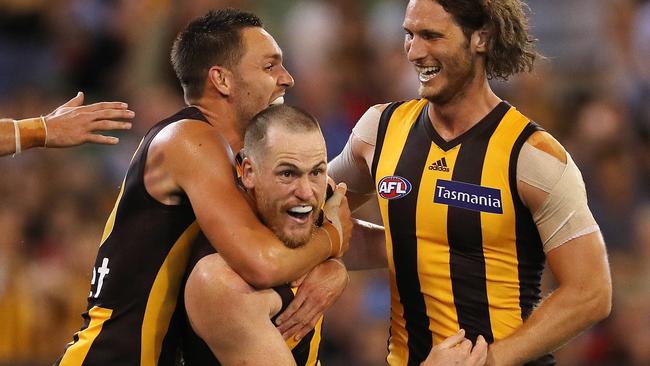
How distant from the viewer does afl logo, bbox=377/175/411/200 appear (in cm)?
495

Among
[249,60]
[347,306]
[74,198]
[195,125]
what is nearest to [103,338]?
[195,125]

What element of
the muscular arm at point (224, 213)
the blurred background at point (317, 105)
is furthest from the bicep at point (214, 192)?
the blurred background at point (317, 105)

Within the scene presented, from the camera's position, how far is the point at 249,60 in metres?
5.03

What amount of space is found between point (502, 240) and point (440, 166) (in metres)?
0.40

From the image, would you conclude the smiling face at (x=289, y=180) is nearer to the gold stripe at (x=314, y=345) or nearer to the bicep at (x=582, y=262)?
the gold stripe at (x=314, y=345)

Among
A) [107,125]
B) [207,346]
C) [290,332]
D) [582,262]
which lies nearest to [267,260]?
[290,332]

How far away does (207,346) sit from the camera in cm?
453

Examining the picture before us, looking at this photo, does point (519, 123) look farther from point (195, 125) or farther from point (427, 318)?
point (195, 125)

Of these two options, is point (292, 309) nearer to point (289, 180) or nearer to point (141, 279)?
point (289, 180)

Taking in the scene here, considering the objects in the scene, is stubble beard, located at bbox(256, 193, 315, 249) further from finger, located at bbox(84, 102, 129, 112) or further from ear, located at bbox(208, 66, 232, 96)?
finger, located at bbox(84, 102, 129, 112)

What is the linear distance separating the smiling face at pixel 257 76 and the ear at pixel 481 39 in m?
0.81

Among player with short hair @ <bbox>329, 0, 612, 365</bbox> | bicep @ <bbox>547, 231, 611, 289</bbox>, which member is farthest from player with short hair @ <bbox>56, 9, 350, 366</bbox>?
bicep @ <bbox>547, 231, 611, 289</bbox>

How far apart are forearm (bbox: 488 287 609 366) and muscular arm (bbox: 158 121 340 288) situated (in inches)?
32.1

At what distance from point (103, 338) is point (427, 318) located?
1.35 meters
